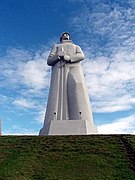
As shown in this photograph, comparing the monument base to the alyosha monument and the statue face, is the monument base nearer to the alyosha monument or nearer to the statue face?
the alyosha monument

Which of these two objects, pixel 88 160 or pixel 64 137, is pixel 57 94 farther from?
pixel 88 160

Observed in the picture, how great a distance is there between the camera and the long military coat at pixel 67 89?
2431 cm

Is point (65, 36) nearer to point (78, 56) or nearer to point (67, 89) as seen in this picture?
point (78, 56)

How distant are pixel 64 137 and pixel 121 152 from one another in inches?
158

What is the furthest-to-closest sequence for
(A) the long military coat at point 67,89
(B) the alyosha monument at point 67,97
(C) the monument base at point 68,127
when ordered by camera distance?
(A) the long military coat at point 67,89
(B) the alyosha monument at point 67,97
(C) the monument base at point 68,127

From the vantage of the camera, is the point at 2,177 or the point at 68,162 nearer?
the point at 2,177

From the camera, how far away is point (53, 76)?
26156mm

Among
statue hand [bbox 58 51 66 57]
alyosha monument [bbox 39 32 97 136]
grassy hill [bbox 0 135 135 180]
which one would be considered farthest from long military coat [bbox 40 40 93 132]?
grassy hill [bbox 0 135 135 180]

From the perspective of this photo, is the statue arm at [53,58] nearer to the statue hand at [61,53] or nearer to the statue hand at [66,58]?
the statue hand at [61,53]

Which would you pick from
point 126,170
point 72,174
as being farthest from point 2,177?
point 126,170

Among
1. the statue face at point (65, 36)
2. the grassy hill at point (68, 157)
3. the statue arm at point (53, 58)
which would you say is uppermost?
the statue face at point (65, 36)

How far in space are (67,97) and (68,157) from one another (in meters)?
7.45

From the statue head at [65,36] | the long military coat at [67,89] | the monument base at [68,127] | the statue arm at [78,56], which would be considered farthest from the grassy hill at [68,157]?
the statue head at [65,36]

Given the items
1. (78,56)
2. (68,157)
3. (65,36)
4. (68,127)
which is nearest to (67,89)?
(78,56)
